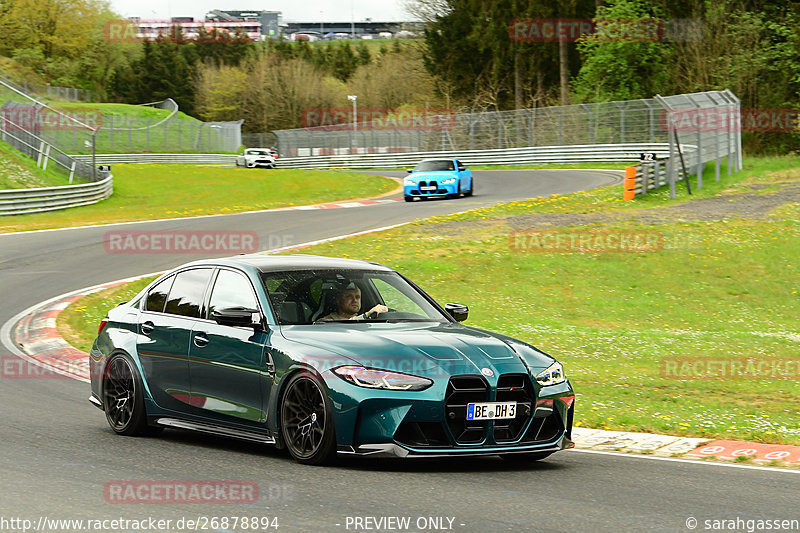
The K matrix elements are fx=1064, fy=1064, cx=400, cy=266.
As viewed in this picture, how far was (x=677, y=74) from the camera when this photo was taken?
6512 centimetres

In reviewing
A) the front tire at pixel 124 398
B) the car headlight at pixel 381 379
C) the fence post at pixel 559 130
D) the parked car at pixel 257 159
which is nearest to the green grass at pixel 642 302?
the car headlight at pixel 381 379

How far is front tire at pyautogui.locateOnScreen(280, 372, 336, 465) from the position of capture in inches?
282

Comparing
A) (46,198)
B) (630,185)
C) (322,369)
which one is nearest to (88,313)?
(322,369)

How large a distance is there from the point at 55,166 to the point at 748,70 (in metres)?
37.2

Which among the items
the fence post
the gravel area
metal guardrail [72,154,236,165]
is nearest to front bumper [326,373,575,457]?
the gravel area

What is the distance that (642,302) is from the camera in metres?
21.1

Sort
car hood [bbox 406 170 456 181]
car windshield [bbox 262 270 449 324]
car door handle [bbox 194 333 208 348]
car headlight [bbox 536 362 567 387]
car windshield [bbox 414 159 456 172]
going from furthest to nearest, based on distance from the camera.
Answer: car windshield [bbox 414 159 456 172] < car hood [bbox 406 170 456 181] < car door handle [bbox 194 333 208 348] < car windshield [bbox 262 270 449 324] < car headlight [bbox 536 362 567 387]

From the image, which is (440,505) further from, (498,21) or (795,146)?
(498,21)

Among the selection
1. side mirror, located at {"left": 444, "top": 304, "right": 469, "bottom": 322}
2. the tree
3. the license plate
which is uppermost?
the tree

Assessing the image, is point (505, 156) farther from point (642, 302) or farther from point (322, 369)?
point (322, 369)

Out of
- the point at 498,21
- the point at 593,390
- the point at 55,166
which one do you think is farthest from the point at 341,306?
the point at 498,21

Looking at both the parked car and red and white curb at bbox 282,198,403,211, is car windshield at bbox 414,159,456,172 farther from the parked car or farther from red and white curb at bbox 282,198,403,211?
the parked car

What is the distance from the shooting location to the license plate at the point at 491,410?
7.18 meters

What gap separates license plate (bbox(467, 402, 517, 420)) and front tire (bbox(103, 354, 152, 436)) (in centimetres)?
308
